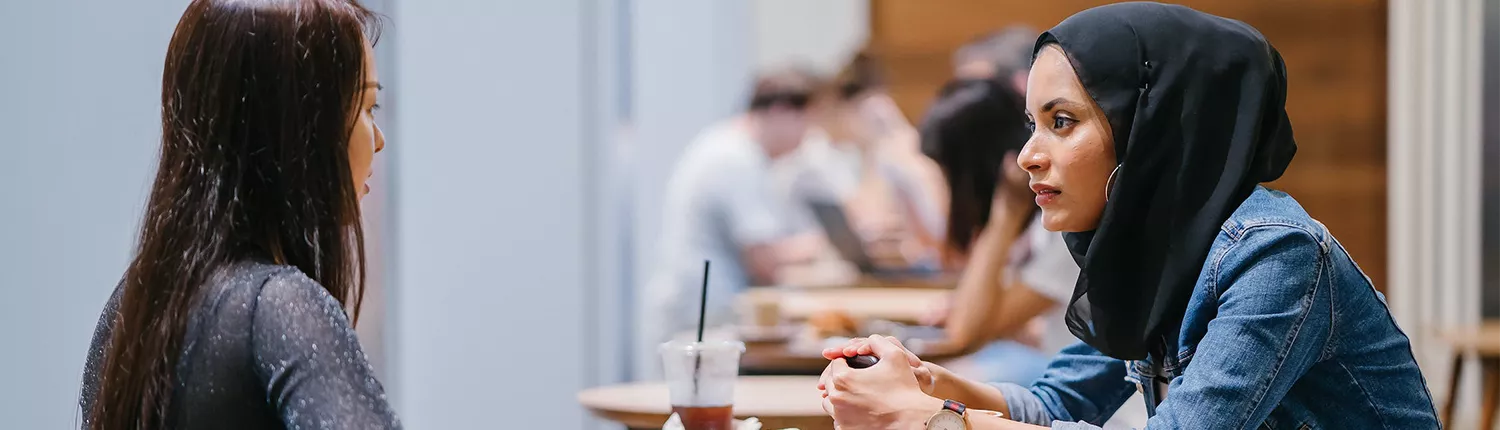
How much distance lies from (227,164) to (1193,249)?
95 cm

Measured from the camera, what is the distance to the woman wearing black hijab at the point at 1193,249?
1.39 meters

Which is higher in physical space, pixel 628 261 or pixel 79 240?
pixel 79 240

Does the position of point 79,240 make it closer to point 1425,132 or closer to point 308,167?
point 308,167

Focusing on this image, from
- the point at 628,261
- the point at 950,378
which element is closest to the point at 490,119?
the point at 950,378

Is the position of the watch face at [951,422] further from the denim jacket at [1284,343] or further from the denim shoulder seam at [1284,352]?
the denim shoulder seam at [1284,352]

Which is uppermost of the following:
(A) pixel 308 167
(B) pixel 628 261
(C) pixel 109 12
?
(C) pixel 109 12

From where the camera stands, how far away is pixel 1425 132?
6.28 metres

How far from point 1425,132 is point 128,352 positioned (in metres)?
6.13

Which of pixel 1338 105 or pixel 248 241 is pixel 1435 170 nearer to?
pixel 1338 105

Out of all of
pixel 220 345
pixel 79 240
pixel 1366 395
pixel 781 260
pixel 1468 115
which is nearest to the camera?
pixel 220 345

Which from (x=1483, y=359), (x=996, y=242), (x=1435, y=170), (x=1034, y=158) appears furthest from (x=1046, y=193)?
(x=1435, y=170)

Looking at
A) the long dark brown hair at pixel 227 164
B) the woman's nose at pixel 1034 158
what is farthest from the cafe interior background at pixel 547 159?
the woman's nose at pixel 1034 158

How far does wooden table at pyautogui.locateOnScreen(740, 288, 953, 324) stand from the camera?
4.27 meters

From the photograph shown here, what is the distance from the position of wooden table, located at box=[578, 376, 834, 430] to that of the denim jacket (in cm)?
76
